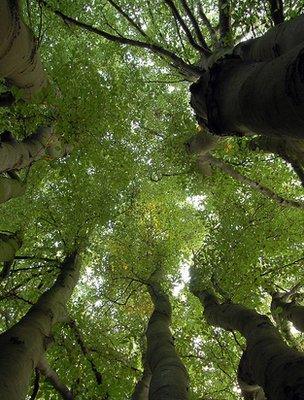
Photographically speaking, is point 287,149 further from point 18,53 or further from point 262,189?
point 18,53

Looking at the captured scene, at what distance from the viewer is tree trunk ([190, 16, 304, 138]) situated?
9.51ft

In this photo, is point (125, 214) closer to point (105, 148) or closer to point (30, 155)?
point (105, 148)

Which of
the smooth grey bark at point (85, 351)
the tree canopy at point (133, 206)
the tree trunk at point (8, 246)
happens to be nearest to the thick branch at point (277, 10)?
the tree canopy at point (133, 206)

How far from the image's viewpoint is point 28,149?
7508 millimetres

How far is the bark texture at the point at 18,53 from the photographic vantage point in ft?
13.0

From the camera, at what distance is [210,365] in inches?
435

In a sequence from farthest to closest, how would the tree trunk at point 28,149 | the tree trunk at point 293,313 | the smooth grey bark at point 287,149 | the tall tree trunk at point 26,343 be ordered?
1. the tree trunk at point 293,313
2. the smooth grey bark at point 287,149
3. the tree trunk at point 28,149
4. the tall tree trunk at point 26,343

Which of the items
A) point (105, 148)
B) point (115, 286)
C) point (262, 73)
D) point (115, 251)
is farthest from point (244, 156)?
point (262, 73)

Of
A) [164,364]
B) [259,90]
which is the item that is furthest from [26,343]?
[259,90]

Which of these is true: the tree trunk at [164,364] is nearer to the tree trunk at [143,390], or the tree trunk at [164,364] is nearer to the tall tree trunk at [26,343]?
the tree trunk at [143,390]

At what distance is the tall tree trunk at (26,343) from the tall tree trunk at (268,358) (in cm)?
299

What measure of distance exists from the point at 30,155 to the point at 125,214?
8.46 meters

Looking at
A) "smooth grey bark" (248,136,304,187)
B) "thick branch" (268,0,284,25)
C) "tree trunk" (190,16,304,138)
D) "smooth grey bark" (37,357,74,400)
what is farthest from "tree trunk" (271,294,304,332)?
"thick branch" (268,0,284,25)

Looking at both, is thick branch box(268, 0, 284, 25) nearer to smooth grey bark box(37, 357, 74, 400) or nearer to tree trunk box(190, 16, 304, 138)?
tree trunk box(190, 16, 304, 138)
